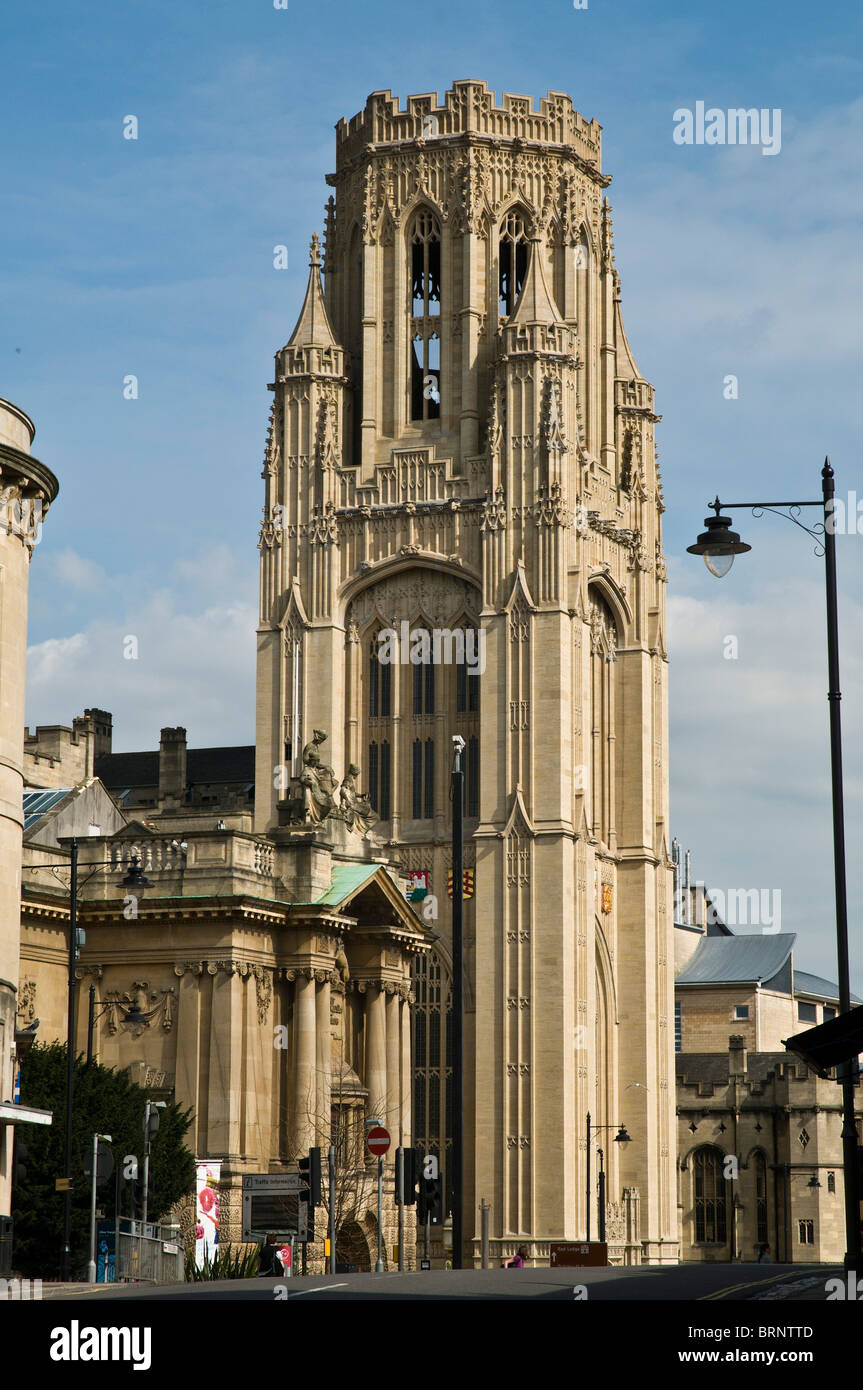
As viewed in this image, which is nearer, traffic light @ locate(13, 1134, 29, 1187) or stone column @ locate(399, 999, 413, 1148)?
traffic light @ locate(13, 1134, 29, 1187)

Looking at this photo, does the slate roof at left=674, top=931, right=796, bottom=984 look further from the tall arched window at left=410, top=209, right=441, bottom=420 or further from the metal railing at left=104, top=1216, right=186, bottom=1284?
the metal railing at left=104, top=1216, right=186, bottom=1284

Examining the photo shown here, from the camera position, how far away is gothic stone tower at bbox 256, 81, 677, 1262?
8631cm

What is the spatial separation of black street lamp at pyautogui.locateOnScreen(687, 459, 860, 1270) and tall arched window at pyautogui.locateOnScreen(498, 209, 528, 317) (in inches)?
2815

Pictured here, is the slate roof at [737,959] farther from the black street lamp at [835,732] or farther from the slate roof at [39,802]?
the black street lamp at [835,732]

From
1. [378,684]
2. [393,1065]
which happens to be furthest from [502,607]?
[393,1065]

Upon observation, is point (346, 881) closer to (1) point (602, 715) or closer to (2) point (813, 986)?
(1) point (602, 715)

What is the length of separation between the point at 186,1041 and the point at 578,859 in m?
38.9

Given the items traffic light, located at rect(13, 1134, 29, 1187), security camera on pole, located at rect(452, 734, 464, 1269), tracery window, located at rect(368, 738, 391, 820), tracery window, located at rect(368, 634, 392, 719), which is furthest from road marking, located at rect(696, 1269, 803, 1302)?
tracery window, located at rect(368, 634, 392, 719)

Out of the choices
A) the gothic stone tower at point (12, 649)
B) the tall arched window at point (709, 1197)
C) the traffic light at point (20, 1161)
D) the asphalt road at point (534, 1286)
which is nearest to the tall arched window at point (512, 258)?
the tall arched window at point (709, 1197)

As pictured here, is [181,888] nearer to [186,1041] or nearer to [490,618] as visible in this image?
[186,1041]

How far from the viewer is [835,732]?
2561 centimetres

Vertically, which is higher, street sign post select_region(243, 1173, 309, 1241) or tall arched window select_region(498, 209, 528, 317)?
tall arched window select_region(498, 209, 528, 317)

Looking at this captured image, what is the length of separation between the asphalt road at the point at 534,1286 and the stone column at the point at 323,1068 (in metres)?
20.1

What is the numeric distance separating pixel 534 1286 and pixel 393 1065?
3140cm
